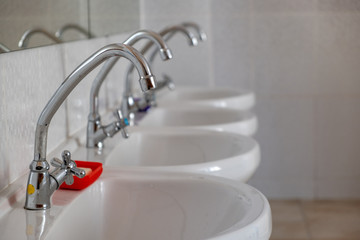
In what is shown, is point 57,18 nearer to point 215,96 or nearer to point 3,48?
point 3,48

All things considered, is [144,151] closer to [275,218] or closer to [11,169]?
[11,169]

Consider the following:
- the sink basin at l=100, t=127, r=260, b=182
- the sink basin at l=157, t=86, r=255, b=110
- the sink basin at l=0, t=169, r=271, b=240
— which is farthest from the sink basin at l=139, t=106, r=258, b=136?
the sink basin at l=0, t=169, r=271, b=240

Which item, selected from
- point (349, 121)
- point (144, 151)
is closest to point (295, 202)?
point (349, 121)

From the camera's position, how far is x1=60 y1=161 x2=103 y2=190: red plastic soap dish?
1015 millimetres

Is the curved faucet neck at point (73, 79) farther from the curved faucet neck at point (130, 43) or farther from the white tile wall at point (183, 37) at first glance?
the white tile wall at point (183, 37)

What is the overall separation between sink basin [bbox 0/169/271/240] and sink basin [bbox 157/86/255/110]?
950mm

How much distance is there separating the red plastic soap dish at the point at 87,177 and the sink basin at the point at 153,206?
1cm

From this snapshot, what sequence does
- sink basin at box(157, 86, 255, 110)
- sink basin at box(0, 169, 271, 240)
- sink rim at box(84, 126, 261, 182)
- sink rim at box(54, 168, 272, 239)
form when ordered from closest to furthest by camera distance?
sink rim at box(54, 168, 272, 239), sink basin at box(0, 169, 271, 240), sink rim at box(84, 126, 261, 182), sink basin at box(157, 86, 255, 110)

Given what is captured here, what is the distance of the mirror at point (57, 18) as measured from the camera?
0.99 meters

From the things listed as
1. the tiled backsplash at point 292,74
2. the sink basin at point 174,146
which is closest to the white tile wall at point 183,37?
the tiled backsplash at point 292,74

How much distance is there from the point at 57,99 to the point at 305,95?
Result: 2.23 m

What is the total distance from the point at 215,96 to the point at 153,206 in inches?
51.7

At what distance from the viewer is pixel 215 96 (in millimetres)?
2348

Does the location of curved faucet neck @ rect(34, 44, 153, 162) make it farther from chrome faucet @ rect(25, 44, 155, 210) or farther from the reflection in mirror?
the reflection in mirror
